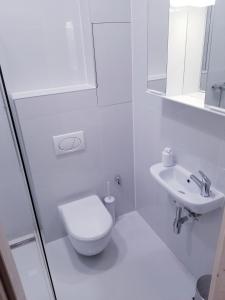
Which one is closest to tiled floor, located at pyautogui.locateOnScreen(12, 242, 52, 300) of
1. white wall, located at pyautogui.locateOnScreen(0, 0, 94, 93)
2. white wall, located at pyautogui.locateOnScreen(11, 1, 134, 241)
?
white wall, located at pyautogui.locateOnScreen(11, 1, 134, 241)

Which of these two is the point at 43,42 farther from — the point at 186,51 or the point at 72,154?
the point at 186,51

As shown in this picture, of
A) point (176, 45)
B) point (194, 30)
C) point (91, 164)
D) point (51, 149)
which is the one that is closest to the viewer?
point (194, 30)

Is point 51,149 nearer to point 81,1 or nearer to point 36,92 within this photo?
point 36,92

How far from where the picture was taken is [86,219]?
1857 mm

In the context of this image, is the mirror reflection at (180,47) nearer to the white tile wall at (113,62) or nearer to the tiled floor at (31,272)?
the white tile wall at (113,62)

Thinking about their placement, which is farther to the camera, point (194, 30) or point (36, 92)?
point (36, 92)

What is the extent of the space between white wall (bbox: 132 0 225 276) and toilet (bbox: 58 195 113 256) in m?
0.50

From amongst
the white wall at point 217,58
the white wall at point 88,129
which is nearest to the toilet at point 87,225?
the white wall at point 88,129

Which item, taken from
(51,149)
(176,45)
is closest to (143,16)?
(176,45)

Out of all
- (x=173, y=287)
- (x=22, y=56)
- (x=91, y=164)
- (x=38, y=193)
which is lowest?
(x=173, y=287)

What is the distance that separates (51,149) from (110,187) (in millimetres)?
711

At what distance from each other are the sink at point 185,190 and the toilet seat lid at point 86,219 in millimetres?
568

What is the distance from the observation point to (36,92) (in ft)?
5.87

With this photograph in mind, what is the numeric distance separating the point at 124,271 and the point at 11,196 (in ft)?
3.65
